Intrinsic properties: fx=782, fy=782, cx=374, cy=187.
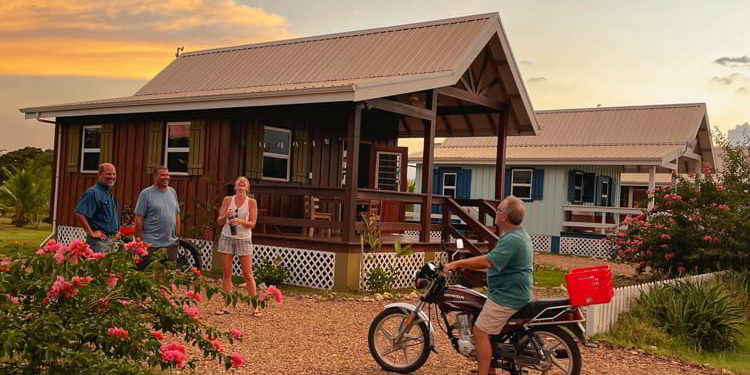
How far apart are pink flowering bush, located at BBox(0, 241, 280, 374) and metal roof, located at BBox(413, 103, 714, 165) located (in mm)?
Result: 20190

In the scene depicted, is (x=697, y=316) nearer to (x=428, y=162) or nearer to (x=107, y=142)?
(x=428, y=162)

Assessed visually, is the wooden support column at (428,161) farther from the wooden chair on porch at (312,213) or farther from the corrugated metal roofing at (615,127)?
the corrugated metal roofing at (615,127)

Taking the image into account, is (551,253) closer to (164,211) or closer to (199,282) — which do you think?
(164,211)

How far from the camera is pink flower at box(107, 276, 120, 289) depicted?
504cm

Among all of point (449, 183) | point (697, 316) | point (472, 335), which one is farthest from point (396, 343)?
point (449, 183)

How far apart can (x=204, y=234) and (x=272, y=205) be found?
5.94 feet

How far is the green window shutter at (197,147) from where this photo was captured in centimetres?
1453

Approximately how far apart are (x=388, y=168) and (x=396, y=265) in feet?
16.4

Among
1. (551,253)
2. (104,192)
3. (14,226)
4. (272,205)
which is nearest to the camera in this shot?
(104,192)

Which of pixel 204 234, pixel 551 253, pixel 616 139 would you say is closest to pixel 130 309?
pixel 204 234

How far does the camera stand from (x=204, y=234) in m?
14.2

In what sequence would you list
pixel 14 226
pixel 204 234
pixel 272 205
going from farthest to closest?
pixel 14 226 → pixel 272 205 → pixel 204 234

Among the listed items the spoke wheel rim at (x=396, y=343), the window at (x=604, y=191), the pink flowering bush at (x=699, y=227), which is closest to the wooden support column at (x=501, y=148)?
the pink flowering bush at (x=699, y=227)

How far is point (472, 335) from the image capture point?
654 centimetres
